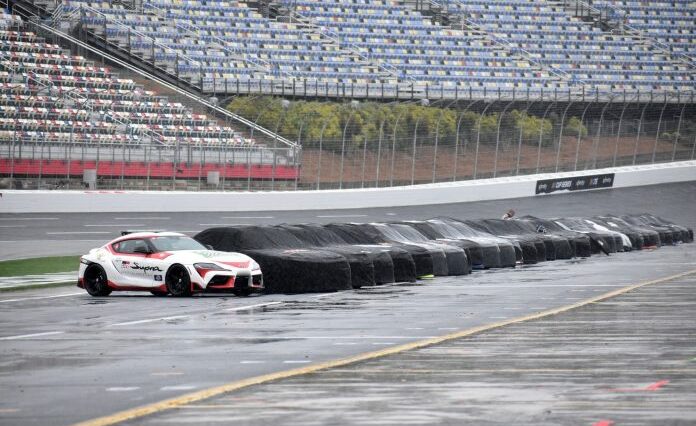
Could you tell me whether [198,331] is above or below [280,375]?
below

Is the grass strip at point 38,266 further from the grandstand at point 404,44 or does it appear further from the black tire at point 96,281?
the grandstand at point 404,44

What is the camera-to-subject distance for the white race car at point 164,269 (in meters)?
22.5

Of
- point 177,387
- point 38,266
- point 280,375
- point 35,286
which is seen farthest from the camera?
point 38,266

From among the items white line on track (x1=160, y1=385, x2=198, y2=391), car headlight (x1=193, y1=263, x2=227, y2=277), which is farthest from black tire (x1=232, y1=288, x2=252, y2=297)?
white line on track (x1=160, y1=385, x2=198, y2=391)

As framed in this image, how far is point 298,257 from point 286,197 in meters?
27.5

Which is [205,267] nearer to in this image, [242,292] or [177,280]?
[177,280]

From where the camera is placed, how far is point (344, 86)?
63.1 meters

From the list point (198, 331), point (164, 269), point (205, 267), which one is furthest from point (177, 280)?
point (198, 331)

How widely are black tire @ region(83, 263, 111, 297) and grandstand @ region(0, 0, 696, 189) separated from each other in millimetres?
22662

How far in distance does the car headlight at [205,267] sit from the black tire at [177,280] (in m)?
0.22

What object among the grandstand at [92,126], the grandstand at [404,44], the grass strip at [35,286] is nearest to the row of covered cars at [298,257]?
the grass strip at [35,286]

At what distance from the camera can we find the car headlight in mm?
22516

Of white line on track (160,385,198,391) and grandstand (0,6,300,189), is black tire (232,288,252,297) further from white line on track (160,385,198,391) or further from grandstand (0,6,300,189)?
grandstand (0,6,300,189)

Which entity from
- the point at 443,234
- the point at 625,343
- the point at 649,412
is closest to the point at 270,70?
the point at 443,234
